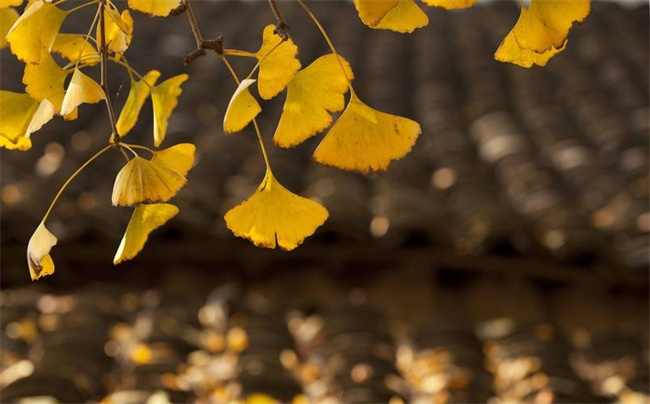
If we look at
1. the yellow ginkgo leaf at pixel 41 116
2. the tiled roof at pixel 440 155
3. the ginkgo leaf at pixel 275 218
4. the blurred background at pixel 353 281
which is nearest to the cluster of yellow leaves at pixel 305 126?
the ginkgo leaf at pixel 275 218

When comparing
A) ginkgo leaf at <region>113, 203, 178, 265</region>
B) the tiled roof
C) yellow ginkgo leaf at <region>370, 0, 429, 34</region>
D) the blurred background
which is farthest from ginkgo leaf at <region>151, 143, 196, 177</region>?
the tiled roof

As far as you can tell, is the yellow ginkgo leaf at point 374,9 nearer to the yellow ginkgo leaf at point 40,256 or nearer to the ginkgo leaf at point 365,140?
the ginkgo leaf at point 365,140

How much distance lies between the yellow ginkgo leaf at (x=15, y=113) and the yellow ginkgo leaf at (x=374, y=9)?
20cm

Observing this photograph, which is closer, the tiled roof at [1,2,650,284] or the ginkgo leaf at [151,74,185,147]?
the ginkgo leaf at [151,74,185,147]

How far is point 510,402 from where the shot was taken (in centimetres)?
152

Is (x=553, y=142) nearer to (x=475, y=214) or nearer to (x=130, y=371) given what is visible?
(x=475, y=214)

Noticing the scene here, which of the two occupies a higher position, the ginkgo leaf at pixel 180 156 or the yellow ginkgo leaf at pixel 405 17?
the yellow ginkgo leaf at pixel 405 17

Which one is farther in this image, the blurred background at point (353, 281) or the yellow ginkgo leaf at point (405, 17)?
the blurred background at point (353, 281)

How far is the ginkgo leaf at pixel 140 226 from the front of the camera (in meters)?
0.55

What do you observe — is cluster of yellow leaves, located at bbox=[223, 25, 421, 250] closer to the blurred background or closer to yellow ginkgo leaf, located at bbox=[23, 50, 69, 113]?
yellow ginkgo leaf, located at bbox=[23, 50, 69, 113]

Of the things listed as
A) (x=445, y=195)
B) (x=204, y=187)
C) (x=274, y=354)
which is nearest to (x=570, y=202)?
(x=445, y=195)

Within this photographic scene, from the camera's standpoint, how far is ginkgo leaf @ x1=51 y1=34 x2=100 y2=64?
0.59m

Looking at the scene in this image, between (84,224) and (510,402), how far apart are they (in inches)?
31.6

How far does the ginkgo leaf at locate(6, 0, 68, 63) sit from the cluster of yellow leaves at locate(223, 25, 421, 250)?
98mm
